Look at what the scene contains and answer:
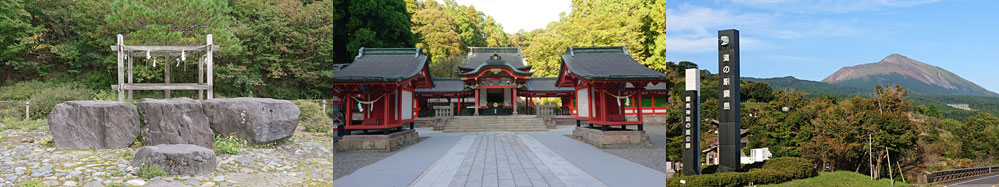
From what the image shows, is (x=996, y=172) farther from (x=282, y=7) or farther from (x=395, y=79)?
(x=282, y=7)

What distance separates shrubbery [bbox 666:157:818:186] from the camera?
22.6 feet

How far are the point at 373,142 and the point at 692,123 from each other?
254 cm

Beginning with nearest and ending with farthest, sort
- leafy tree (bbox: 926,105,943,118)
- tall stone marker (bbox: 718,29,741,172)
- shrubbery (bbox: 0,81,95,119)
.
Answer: tall stone marker (bbox: 718,29,741,172)
shrubbery (bbox: 0,81,95,119)
leafy tree (bbox: 926,105,943,118)

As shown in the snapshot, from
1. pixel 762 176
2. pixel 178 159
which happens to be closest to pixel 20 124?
pixel 178 159

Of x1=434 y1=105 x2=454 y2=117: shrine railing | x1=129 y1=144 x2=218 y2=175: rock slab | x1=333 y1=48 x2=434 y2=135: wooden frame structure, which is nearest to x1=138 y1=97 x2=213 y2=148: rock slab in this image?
x1=129 y1=144 x2=218 y2=175: rock slab

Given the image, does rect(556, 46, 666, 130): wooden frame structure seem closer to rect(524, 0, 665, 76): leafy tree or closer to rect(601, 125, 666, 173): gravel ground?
rect(524, 0, 665, 76): leafy tree

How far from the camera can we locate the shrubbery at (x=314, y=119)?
1062 centimetres

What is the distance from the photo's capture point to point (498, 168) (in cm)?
286

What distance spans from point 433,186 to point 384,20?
4.08 feet

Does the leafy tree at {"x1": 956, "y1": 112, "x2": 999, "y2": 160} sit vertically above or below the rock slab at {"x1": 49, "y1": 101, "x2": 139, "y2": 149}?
below

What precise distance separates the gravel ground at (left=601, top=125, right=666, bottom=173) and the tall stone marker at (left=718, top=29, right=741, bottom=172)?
2.57 m

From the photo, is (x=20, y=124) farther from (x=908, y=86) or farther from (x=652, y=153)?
(x=908, y=86)

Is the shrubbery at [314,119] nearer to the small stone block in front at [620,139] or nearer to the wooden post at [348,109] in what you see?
the wooden post at [348,109]

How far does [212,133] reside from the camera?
8398mm
